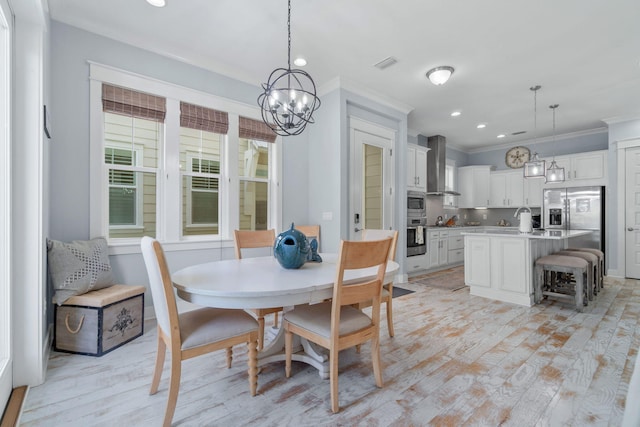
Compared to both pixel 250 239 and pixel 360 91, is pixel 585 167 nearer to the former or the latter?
pixel 360 91

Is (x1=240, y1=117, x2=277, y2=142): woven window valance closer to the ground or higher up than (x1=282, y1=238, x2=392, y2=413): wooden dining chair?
higher up

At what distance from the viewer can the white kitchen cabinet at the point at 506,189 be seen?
6613 millimetres

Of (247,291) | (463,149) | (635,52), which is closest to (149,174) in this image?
(247,291)

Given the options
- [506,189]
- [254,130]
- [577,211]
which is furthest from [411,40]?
[506,189]

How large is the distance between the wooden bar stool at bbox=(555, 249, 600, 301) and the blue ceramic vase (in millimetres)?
3814

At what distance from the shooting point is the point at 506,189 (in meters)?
6.81

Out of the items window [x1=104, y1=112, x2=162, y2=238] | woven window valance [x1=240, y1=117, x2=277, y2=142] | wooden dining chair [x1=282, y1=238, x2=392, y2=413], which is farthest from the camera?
woven window valance [x1=240, y1=117, x2=277, y2=142]

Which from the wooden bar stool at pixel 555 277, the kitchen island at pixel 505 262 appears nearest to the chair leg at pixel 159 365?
the kitchen island at pixel 505 262

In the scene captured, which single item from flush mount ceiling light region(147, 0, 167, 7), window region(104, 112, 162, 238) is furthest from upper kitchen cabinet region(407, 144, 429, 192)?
flush mount ceiling light region(147, 0, 167, 7)

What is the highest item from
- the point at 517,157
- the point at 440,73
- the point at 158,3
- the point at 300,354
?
the point at 158,3

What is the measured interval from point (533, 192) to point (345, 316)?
6475 mm

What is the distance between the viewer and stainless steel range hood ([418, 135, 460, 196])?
629 centimetres

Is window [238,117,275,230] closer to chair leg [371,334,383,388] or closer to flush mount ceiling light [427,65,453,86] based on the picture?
flush mount ceiling light [427,65,453,86]

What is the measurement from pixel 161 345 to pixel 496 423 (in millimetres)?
1853
